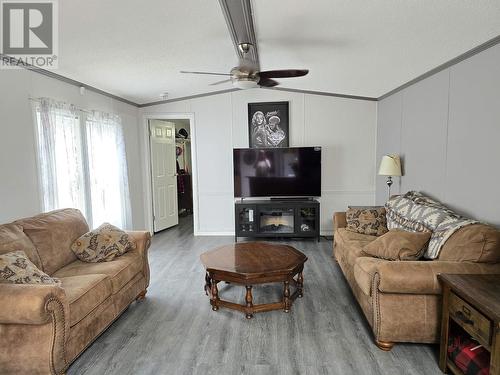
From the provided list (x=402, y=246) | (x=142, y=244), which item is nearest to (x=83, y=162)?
A: (x=142, y=244)

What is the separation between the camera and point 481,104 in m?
Result: 2.57

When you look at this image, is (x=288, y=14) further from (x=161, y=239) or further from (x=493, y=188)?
(x=161, y=239)

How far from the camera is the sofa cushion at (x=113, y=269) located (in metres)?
2.59

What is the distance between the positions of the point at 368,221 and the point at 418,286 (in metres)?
1.70

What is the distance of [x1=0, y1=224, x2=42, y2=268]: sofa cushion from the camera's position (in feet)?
7.50

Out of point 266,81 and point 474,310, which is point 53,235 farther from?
point 474,310

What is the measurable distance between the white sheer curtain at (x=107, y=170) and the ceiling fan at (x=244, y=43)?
6.35 ft

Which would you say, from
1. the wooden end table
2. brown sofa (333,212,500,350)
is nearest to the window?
brown sofa (333,212,500,350)

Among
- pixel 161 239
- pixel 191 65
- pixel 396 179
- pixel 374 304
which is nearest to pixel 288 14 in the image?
pixel 191 65

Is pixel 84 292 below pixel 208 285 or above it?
above

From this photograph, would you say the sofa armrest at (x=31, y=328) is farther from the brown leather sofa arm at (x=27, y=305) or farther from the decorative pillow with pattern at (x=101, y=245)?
the decorative pillow with pattern at (x=101, y=245)

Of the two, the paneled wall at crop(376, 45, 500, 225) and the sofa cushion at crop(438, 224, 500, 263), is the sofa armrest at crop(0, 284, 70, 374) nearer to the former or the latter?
the sofa cushion at crop(438, 224, 500, 263)

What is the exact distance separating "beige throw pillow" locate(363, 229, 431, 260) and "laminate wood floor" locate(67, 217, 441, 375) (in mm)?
627

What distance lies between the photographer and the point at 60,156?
11.3ft
